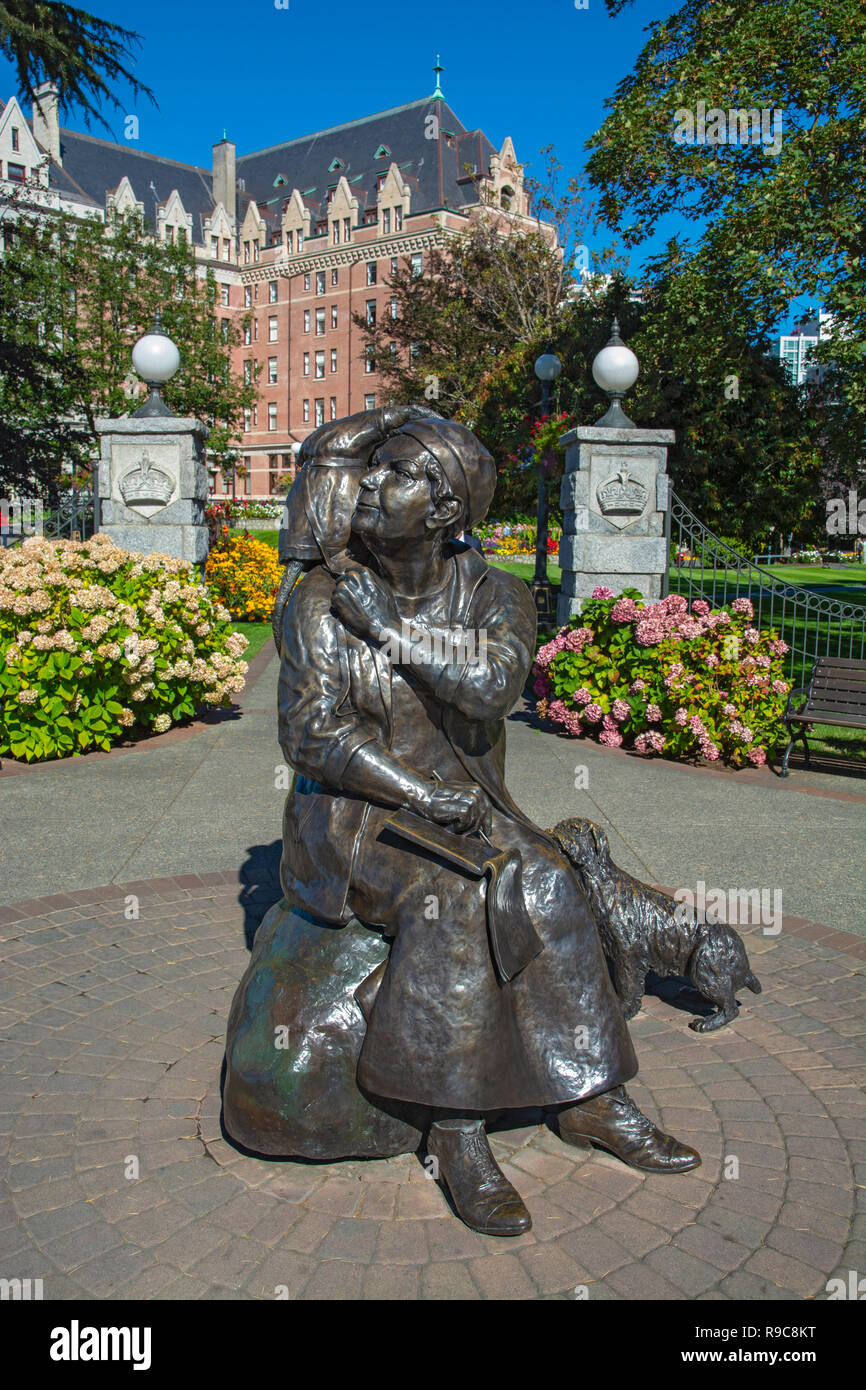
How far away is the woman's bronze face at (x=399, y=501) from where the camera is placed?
10.3 feet

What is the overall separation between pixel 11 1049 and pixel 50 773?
457 centimetres

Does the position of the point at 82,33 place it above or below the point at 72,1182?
above

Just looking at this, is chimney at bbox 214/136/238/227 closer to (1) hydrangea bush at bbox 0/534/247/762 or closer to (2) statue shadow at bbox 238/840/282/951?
(1) hydrangea bush at bbox 0/534/247/762

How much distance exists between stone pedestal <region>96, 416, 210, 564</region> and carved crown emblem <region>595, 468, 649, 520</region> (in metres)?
4.59

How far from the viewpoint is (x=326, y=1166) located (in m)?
3.12

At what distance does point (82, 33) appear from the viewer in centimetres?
1488

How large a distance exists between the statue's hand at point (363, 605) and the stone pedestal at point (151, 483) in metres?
8.47

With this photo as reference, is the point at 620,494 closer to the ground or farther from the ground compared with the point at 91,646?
farther from the ground

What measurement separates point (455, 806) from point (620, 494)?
27.0 ft

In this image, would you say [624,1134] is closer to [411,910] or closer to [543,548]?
[411,910]

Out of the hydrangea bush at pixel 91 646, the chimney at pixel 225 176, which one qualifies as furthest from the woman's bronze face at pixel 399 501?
the chimney at pixel 225 176

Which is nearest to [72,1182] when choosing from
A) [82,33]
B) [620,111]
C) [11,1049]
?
[11,1049]

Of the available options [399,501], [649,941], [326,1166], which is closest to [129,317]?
[399,501]
